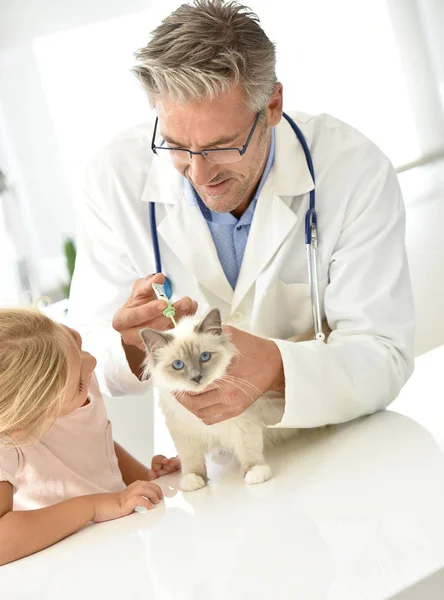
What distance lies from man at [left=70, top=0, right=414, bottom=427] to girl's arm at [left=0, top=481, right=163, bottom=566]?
22 cm

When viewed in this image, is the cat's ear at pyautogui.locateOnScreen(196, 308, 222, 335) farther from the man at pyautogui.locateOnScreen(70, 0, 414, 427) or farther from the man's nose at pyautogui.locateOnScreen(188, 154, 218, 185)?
the man's nose at pyautogui.locateOnScreen(188, 154, 218, 185)

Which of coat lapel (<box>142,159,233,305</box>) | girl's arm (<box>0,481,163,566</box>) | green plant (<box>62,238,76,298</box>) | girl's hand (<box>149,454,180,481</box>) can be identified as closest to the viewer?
girl's arm (<box>0,481,163,566</box>)

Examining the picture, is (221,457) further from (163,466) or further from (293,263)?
(293,263)

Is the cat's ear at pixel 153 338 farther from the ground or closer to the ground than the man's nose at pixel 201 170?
closer to the ground

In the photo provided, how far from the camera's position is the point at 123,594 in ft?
3.60

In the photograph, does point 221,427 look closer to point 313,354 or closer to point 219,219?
point 313,354

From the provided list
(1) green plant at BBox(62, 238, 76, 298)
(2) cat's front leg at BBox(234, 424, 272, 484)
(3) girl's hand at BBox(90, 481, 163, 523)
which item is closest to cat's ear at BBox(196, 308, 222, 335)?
(2) cat's front leg at BBox(234, 424, 272, 484)

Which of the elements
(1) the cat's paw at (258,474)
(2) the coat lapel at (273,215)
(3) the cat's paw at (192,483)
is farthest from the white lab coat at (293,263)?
(3) the cat's paw at (192,483)

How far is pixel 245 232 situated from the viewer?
193cm

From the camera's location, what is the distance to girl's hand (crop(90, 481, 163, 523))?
147 cm

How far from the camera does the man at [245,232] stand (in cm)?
160

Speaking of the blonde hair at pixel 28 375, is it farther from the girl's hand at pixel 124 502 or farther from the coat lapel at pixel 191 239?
the coat lapel at pixel 191 239

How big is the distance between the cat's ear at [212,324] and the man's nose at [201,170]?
37 cm

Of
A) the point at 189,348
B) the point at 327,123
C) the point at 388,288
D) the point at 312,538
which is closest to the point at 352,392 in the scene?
A: the point at 388,288
